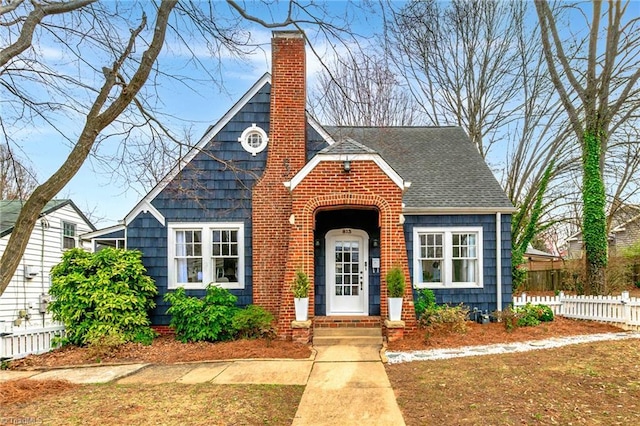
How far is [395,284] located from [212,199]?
17.2 ft

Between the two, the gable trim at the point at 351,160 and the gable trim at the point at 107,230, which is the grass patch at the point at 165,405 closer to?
the gable trim at the point at 351,160

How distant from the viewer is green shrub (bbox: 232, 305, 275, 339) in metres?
9.78

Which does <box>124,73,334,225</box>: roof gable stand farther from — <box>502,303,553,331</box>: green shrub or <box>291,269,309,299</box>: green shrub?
<box>502,303,553,331</box>: green shrub

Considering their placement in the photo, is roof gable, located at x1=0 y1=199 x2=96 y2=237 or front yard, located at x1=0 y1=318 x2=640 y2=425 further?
roof gable, located at x1=0 y1=199 x2=96 y2=237

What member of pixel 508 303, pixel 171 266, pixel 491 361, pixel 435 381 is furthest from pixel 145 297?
pixel 508 303

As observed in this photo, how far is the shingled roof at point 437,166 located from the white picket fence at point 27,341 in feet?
26.7

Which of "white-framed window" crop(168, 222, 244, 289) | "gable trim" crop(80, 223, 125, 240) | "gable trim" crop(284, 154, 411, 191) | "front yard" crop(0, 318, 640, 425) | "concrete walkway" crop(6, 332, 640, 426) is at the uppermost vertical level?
"gable trim" crop(284, 154, 411, 191)

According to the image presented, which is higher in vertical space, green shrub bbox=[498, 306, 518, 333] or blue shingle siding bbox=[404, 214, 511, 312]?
blue shingle siding bbox=[404, 214, 511, 312]

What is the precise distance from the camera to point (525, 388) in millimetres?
6004

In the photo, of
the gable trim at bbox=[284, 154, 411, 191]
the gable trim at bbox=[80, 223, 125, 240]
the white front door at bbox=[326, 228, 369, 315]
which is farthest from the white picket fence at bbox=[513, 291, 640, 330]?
the gable trim at bbox=[80, 223, 125, 240]

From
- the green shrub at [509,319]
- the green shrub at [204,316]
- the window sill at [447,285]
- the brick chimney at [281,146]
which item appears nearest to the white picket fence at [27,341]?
the green shrub at [204,316]

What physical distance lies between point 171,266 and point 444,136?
31.6 feet

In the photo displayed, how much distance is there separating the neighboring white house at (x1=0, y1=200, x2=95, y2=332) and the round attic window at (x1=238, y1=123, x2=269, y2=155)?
7.25 meters

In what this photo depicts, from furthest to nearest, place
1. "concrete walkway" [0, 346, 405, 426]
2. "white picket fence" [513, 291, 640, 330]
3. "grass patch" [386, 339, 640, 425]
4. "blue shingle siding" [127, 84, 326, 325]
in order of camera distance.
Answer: "blue shingle siding" [127, 84, 326, 325]
"white picket fence" [513, 291, 640, 330]
"concrete walkway" [0, 346, 405, 426]
"grass patch" [386, 339, 640, 425]
